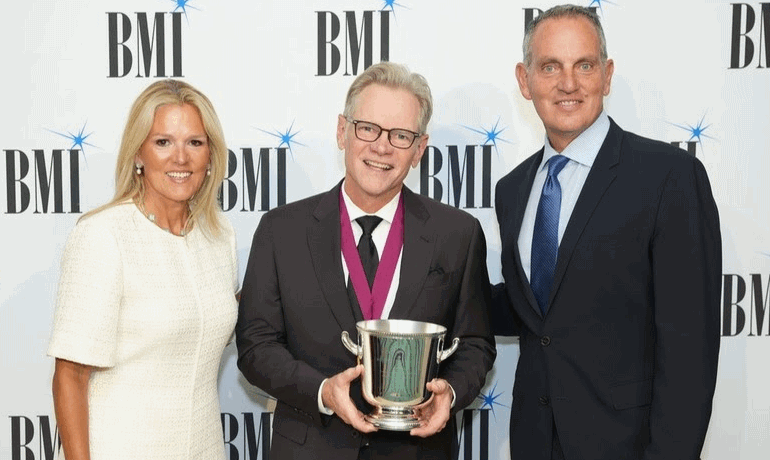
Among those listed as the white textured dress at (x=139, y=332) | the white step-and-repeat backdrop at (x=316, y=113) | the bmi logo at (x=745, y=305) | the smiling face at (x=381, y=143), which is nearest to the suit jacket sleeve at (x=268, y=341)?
the white textured dress at (x=139, y=332)

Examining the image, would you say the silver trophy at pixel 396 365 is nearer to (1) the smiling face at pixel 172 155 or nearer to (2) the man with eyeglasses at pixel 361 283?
(2) the man with eyeglasses at pixel 361 283

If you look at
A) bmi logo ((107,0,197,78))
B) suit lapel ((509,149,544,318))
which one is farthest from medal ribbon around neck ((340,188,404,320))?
bmi logo ((107,0,197,78))

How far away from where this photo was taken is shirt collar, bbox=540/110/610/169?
2590 mm

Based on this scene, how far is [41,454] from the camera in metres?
3.48

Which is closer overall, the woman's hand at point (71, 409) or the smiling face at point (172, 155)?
the woman's hand at point (71, 409)

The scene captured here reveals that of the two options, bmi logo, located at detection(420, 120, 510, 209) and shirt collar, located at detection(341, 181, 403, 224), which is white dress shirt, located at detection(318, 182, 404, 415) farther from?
bmi logo, located at detection(420, 120, 510, 209)

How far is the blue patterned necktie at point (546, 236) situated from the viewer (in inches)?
101

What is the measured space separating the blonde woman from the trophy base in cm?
62

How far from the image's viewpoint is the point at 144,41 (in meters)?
3.37

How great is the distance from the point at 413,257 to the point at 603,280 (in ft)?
1.83

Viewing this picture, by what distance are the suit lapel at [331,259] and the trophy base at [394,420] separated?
28 cm

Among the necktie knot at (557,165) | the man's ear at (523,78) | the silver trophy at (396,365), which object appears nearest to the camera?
the silver trophy at (396,365)

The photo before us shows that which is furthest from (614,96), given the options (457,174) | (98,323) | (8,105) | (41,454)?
(41,454)

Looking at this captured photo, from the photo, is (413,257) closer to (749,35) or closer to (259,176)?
(259,176)
